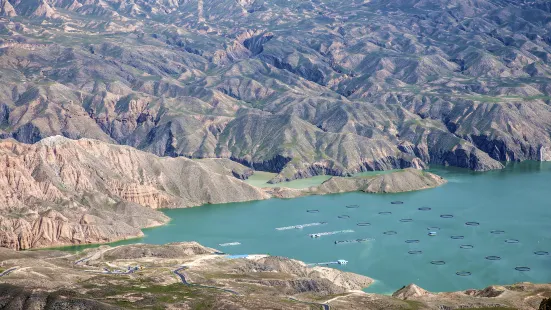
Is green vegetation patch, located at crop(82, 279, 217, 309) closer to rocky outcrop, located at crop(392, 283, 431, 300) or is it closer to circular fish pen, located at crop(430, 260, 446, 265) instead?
rocky outcrop, located at crop(392, 283, 431, 300)

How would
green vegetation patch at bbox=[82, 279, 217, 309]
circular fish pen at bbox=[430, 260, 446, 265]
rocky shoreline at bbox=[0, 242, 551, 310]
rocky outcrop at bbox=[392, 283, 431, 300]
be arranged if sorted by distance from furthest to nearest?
circular fish pen at bbox=[430, 260, 446, 265] < rocky outcrop at bbox=[392, 283, 431, 300] < rocky shoreline at bbox=[0, 242, 551, 310] < green vegetation patch at bbox=[82, 279, 217, 309]

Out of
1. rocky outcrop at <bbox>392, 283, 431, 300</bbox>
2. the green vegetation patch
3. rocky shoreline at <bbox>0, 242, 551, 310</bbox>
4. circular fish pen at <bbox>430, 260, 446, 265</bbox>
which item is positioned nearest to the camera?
the green vegetation patch

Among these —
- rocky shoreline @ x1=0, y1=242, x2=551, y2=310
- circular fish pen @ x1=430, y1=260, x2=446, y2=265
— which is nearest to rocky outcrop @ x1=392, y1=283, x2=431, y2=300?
rocky shoreline @ x1=0, y1=242, x2=551, y2=310

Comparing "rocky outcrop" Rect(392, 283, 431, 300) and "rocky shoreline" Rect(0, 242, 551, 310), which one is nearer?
"rocky shoreline" Rect(0, 242, 551, 310)

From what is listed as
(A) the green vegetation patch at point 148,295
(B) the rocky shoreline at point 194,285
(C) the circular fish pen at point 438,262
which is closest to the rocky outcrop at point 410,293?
(B) the rocky shoreline at point 194,285

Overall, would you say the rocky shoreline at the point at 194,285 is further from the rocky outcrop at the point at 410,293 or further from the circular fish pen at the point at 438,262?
the circular fish pen at the point at 438,262

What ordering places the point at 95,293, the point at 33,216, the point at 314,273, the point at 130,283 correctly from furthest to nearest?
1. the point at 33,216
2. the point at 314,273
3. the point at 130,283
4. the point at 95,293

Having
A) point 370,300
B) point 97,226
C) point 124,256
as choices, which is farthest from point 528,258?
point 97,226

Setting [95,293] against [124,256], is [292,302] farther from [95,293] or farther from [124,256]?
[124,256]

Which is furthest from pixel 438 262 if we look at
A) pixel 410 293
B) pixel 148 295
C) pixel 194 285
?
pixel 148 295

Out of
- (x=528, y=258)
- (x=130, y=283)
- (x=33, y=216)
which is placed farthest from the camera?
(x=33, y=216)

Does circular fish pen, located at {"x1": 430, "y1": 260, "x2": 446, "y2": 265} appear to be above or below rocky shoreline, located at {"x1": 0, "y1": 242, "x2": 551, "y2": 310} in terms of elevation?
below
